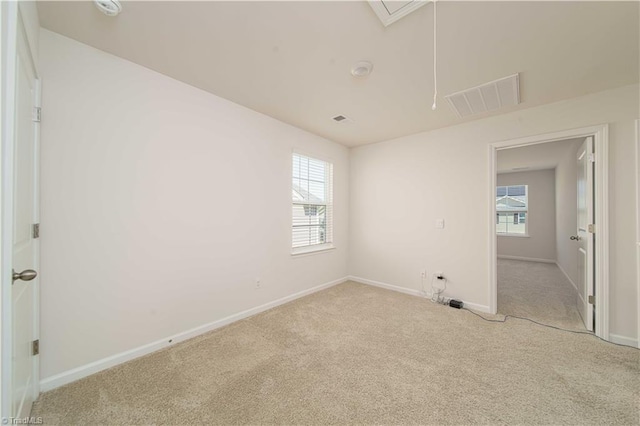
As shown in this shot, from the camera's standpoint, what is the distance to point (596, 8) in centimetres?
147

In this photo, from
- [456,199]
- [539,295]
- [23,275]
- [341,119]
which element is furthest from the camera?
[539,295]

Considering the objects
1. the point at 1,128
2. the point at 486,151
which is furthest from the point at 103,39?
the point at 486,151

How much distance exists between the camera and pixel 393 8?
148cm

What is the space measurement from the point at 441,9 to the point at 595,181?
2493mm

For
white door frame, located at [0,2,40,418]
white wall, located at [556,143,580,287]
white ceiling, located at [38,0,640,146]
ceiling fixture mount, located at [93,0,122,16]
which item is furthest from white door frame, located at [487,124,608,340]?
white door frame, located at [0,2,40,418]

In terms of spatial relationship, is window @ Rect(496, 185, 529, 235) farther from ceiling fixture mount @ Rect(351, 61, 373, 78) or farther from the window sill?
ceiling fixture mount @ Rect(351, 61, 373, 78)

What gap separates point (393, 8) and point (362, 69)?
60cm

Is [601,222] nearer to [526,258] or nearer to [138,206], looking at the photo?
[138,206]

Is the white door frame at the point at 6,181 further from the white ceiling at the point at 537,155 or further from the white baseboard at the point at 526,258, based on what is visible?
the white baseboard at the point at 526,258

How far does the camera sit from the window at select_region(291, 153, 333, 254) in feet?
11.9

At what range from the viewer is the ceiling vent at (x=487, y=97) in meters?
2.29

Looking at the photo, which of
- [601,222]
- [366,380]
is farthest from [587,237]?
[366,380]

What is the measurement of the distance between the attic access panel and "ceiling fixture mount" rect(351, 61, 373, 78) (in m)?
0.45

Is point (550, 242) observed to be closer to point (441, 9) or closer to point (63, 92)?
point (441, 9)
